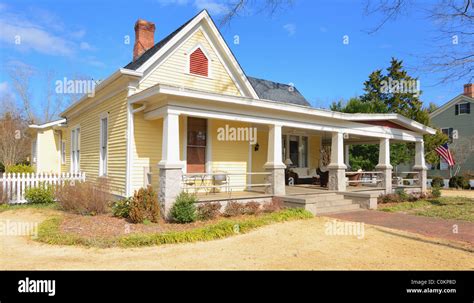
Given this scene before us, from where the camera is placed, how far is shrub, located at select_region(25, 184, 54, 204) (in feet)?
41.3

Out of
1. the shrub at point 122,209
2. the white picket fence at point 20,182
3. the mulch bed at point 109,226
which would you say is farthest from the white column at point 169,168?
the white picket fence at point 20,182

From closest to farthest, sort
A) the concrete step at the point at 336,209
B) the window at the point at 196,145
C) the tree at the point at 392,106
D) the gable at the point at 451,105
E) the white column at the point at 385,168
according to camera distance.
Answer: the concrete step at the point at 336,209, the window at the point at 196,145, the white column at the point at 385,168, the tree at the point at 392,106, the gable at the point at 451,105

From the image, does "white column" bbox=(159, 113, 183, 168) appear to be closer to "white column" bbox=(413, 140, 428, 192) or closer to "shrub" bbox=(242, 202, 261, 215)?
"shrub" bbox=(242, 202, 261, 215)

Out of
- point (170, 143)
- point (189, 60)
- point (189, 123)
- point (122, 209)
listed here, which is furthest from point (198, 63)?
point (122, 209)

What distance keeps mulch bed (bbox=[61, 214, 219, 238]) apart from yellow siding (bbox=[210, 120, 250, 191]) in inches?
147

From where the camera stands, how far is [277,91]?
18.0 meters

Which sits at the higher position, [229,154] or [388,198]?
[229,154]

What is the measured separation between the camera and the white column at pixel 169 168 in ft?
29.0

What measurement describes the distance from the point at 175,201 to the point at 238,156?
191 inches

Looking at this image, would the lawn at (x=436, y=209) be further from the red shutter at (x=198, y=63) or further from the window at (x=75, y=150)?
the window at (x=75, y=150)

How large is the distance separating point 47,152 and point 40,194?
7494 millimetres

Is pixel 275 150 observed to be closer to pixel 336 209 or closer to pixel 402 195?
pixel 336 209

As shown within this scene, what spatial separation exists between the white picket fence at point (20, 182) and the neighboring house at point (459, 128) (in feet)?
101
